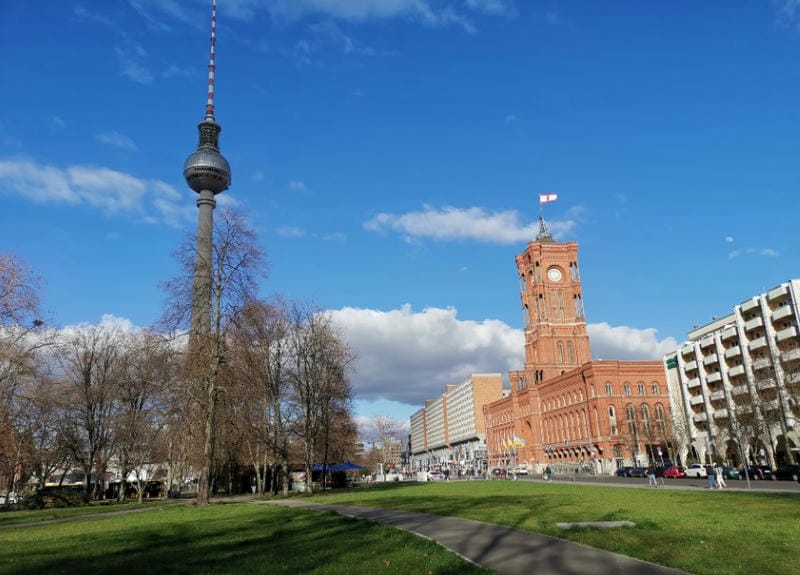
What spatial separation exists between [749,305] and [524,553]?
76049 mm

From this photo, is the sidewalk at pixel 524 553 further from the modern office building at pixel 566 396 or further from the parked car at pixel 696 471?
the modern office building at pixel 566 396

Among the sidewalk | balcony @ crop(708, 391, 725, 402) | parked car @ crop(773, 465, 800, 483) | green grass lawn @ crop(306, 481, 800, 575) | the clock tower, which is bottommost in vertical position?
parked car @ crop(773, 465, 800, 483)

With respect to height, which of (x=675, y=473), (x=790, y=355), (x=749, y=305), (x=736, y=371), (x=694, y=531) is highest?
(x=749, y=305)

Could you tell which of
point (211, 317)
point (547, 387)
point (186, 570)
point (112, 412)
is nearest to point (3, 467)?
point (112, 412)

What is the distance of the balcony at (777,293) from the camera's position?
6756 centimetres

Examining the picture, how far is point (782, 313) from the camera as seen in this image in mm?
67625

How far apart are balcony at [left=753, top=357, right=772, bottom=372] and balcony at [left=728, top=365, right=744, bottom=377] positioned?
350 cm

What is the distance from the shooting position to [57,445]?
2015 inches

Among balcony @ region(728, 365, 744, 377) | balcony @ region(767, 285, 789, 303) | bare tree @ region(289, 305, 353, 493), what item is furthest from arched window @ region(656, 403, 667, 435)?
bare tree @ region(289, 305, 353, 493)

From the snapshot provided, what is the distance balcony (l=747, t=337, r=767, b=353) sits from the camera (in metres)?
71.1

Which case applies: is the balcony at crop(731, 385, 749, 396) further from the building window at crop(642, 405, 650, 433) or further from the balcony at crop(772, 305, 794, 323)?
the building window at crop(642, 405, 650, 433)

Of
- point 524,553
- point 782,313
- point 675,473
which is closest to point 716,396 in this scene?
point 782,313

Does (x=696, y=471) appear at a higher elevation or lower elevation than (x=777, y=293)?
lower

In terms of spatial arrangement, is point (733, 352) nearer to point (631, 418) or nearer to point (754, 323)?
point (754, 323)
